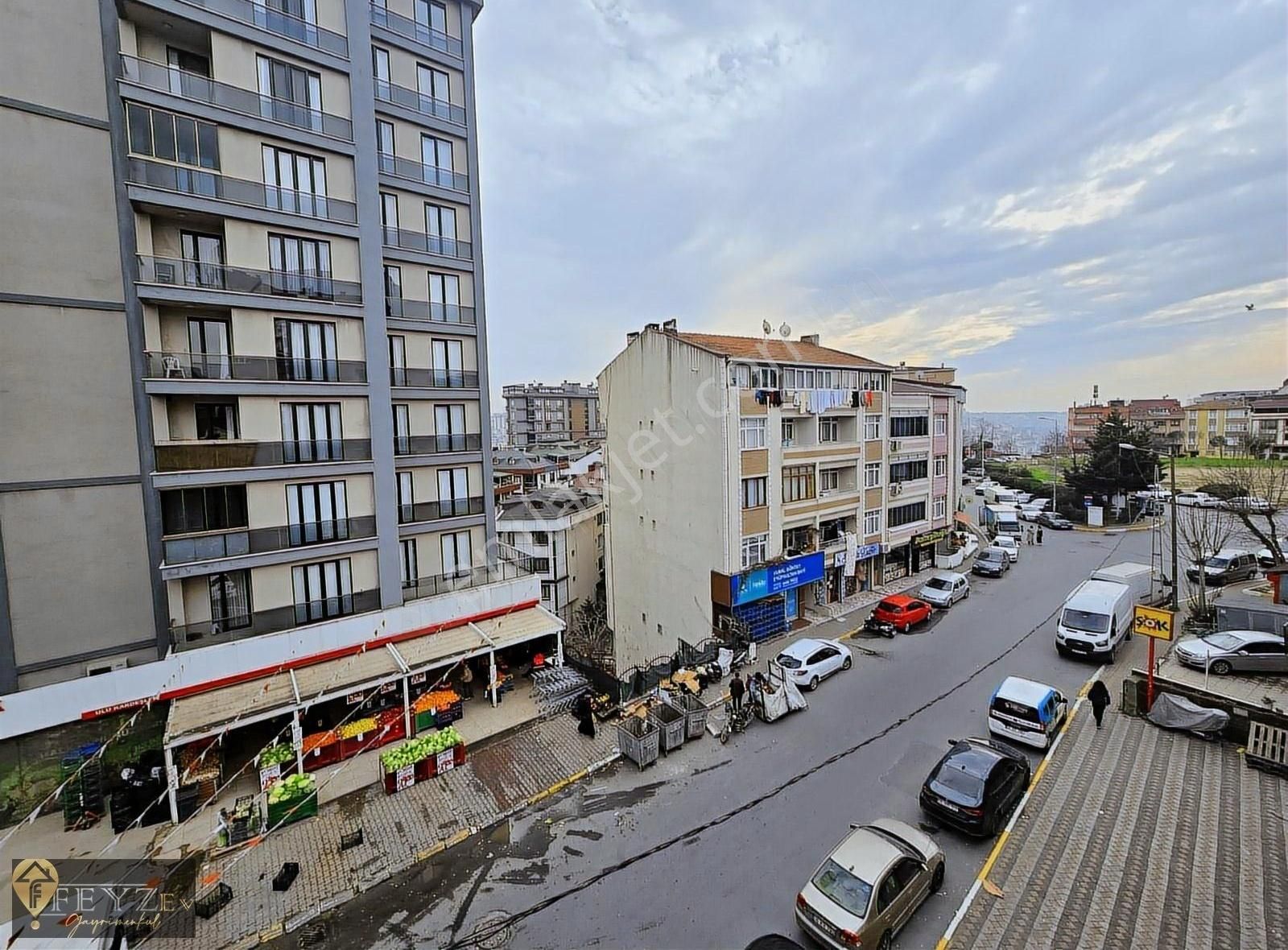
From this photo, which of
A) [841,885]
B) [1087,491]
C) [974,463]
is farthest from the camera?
A: [974,463]

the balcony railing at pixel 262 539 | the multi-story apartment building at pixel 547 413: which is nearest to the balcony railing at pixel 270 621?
the balcony railing at pixel 262 539

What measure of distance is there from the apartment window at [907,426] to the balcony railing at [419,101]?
24083mm

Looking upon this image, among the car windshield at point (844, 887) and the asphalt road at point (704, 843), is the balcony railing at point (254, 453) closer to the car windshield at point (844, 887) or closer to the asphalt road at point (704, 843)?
the asphalt road at point (704, 843)

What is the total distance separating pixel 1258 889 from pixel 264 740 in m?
21.7

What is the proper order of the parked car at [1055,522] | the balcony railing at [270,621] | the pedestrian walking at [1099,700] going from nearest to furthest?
the pedestrian walking at [1099,700]
the balcony railing at [270,621]
the parked car at [1055,522]

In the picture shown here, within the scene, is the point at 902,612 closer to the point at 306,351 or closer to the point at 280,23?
the point at 306,351

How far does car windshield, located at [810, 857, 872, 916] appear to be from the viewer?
8.37m

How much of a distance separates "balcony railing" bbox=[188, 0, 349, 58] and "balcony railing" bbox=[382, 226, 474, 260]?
5.02 meters

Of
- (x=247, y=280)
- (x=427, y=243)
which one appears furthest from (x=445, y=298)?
(x=247, y=280)

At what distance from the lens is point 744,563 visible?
897 inches

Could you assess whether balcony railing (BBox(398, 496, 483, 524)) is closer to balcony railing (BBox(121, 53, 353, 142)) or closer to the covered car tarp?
balcony railing (BBox(121, 53, 353, 142))

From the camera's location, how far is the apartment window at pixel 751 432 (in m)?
22.4

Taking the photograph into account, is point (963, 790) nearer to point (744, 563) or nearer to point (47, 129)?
point (744, 563)

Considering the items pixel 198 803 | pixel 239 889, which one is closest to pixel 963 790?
pixel 239 889
